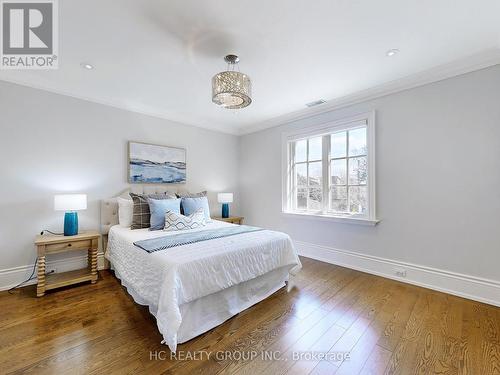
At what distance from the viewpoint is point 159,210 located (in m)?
2.85

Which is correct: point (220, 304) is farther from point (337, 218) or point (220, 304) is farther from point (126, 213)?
point (337, 218)

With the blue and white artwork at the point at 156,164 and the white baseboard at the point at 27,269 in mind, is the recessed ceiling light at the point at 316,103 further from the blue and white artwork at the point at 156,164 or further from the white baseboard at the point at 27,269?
the white baseboard at the point at 27,269

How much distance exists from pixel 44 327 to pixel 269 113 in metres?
3.78

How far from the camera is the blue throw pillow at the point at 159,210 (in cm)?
279

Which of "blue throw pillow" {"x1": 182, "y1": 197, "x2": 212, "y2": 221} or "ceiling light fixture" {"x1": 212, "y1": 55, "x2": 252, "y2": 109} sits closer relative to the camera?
"ceiling light fixture" {"x1": 212, "y1": 55, "x2": 252, "y2": 109}

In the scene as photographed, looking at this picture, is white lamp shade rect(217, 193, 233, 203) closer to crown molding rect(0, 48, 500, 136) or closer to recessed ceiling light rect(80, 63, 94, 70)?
crown molding rect(0, 48, 500, 136)

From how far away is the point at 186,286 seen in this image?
5.41ft

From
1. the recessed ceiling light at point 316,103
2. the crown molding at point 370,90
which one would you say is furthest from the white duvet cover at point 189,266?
the recessed ceiling light at point 316,103

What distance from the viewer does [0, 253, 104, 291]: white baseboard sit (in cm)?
248

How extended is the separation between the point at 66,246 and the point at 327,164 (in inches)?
142

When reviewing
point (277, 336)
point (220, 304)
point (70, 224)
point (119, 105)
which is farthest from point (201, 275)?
point (119, 105)

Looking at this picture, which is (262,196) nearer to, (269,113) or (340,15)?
(269,113)

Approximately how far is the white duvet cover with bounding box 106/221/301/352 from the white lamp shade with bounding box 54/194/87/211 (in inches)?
22.2

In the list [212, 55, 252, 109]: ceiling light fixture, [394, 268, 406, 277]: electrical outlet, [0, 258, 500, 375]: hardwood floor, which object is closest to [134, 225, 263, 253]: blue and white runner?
[0, 258, 500, 375]: hardwood floor
